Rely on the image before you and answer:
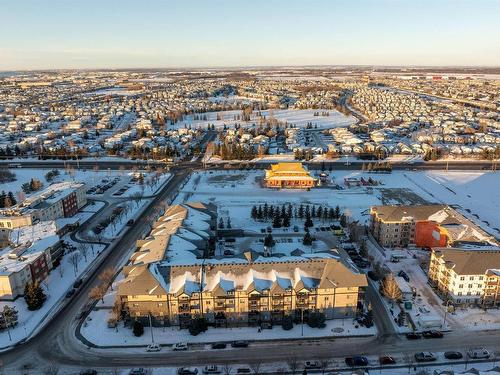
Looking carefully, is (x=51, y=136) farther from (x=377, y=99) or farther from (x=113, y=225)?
(x=377, y=99)

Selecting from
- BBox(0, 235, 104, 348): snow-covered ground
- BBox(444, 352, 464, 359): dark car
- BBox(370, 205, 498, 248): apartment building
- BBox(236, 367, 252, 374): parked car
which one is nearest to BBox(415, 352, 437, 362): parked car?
BBox(444, 352, 464, 359): dark car

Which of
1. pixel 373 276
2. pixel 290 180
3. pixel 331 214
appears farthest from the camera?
pixel 290 180

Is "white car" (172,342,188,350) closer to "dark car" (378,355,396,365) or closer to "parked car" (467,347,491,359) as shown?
"dark car" (378,355,396,365)

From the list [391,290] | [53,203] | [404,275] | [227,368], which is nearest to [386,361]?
[391,290]

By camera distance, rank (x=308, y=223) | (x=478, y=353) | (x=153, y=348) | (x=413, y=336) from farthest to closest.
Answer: (x=308, y=223) → (x=413, y=336) → (x=153, y=348) → (x=478, y=353)

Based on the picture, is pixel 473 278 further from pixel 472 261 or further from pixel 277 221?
pixel 277 221

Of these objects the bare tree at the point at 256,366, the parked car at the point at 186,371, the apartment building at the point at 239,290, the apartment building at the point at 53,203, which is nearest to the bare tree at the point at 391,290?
the apartment building at the point at 239,290

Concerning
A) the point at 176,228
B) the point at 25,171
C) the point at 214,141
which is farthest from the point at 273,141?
the point at 176,228

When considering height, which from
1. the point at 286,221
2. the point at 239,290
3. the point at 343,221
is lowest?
the point at 343,221
